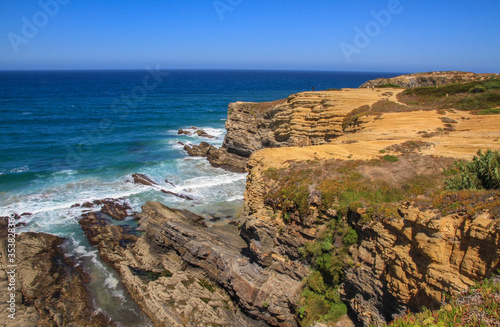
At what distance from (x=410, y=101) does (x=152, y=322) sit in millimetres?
29363

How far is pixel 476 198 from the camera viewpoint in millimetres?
10156

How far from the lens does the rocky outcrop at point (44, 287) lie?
1722 cm

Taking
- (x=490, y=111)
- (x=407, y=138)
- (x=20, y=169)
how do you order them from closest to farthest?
(x=407, y=138)
(x=490, y=111)
(x=20, y=169)

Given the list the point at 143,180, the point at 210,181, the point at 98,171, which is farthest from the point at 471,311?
the point at 98,171

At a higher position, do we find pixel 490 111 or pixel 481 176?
pixel 490 111

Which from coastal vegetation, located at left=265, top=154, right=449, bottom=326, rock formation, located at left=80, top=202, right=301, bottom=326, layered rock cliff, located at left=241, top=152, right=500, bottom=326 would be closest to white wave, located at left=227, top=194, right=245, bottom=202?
rock formation, located at left=80, top=202, right=301, bottom=326

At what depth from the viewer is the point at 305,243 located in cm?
1478

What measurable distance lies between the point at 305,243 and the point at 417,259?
542 centimetres

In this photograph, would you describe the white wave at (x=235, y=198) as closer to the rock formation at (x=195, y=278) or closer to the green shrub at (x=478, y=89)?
the rock formation at (x=195, y=278)

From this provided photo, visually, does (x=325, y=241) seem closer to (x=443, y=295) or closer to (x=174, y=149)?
(x=443, y=295)

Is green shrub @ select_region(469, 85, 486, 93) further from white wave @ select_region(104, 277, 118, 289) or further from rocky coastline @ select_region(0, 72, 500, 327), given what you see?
white wave @ select_region(104, 277, 118, 289)

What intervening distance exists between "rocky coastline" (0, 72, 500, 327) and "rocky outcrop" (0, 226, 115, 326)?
96mm

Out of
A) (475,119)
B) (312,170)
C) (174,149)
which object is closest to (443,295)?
(312,170)

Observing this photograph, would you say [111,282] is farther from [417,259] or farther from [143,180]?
[417,259]
